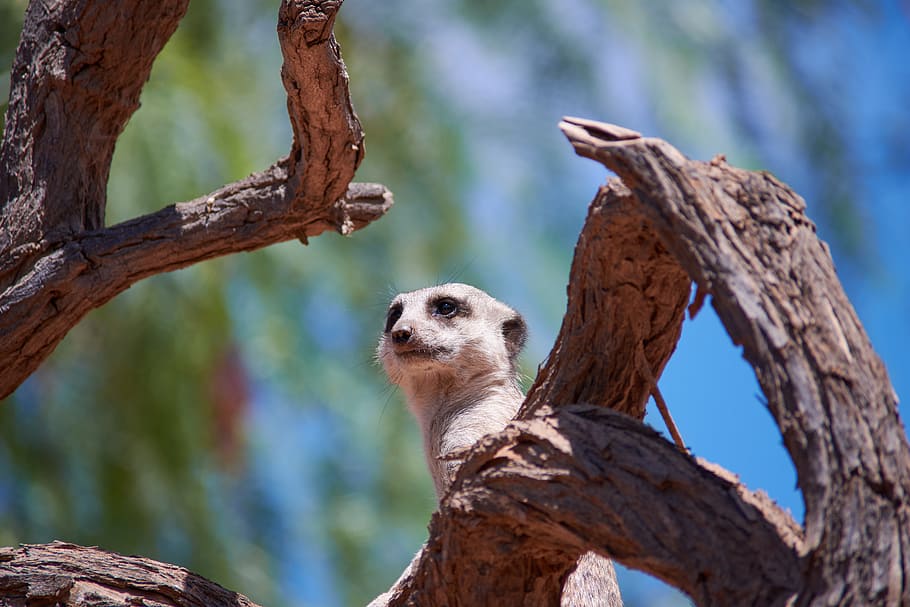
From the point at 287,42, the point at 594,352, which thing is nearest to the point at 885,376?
the point at 594,352

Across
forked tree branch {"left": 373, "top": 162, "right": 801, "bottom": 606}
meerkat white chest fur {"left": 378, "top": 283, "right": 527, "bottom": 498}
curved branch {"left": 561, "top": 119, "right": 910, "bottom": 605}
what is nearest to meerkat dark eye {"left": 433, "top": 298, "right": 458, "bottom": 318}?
meerkat white chest fur {"left": 378, "top": 283, "right": 527, "bottom": 498}

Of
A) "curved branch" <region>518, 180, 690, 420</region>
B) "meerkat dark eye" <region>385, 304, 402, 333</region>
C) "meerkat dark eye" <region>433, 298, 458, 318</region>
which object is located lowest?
"curved branch" <region>518, 180, 690, 420</region>

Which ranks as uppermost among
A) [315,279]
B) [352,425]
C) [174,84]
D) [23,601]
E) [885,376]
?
[174,84]

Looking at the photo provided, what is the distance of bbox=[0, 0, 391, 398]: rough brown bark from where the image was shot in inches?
144

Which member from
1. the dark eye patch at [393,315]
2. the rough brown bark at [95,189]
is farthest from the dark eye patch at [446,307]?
the rough brown bark at [95,189]

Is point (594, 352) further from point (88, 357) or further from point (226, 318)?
point (88, 357)

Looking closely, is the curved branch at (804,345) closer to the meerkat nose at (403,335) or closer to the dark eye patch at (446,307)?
the meerkat nose at (403,335)

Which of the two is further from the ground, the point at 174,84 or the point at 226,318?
the point at 174,84

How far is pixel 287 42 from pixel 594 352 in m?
1.48

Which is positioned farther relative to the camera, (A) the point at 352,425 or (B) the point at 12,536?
(A) the point at 352,425

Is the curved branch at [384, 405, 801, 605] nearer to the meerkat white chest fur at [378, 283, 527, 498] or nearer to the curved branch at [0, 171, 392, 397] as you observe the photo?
the meerkat white chest fur at [378, 283, 527, 498]

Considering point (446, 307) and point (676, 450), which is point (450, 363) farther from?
point (676, 450)

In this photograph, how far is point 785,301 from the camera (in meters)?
2.15

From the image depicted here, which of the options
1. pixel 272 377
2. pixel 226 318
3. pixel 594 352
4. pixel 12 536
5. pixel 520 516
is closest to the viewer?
pixel 520 516
